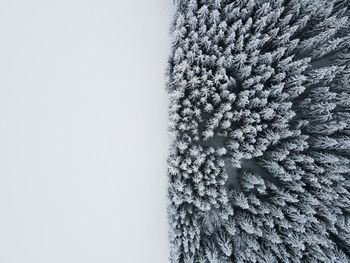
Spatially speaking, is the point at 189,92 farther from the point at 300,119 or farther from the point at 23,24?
the point at 23,24

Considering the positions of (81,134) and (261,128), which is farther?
(81,134)

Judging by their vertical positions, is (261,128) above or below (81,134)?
below

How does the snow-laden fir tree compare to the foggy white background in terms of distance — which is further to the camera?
the foggy white background

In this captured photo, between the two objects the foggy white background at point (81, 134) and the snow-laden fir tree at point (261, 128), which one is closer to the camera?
the snow-laden fir tree at point (261, 128)
